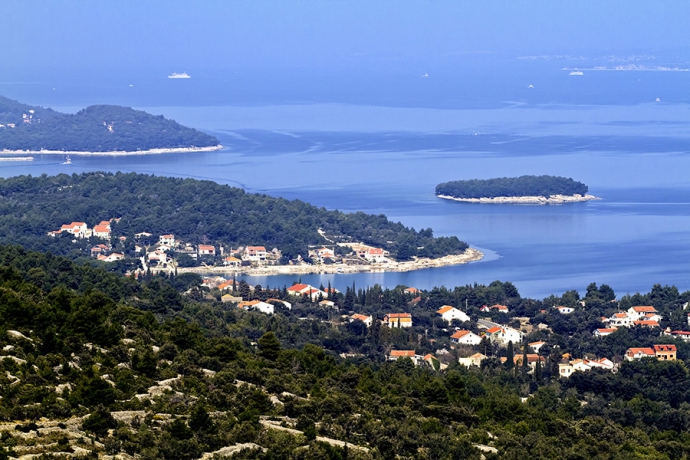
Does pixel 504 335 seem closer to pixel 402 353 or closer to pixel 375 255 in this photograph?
pixel 402 353

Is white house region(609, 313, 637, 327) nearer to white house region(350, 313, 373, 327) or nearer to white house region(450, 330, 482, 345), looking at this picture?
white house region(450, 330, 482, 345)

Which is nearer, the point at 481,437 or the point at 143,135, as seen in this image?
the point at 481,437

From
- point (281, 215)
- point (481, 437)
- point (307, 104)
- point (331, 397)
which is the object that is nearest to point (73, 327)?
point (331, 397)

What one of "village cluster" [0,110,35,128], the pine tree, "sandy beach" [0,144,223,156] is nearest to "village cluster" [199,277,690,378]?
the pine tree

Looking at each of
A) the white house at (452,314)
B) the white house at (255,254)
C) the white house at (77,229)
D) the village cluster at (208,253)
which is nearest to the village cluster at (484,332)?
the white house at (452,314)

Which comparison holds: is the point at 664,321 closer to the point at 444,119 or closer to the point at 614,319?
the point at 614,319

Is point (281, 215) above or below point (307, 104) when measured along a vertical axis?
below

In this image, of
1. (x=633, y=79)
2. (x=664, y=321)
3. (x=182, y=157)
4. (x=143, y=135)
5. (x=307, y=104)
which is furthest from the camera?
(x=633, y=79)
